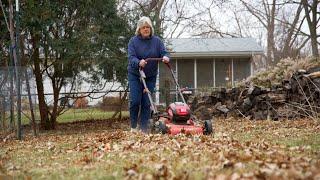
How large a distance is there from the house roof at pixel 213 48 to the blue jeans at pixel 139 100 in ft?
60.1

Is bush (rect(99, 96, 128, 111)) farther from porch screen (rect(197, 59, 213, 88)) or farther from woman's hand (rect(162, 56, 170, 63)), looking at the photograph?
porch screen (rect(197, 59, 213, 88))

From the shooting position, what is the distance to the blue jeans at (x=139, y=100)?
960 centimetres

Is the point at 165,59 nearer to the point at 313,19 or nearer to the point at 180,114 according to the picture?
the point at 180,114

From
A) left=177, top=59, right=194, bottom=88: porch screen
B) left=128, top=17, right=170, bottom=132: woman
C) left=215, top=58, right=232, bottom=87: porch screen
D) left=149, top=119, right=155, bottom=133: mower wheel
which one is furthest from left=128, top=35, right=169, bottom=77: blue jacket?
left=215, top=58, right=232, bottom=87: porch screen

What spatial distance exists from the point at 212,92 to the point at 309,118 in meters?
4.85

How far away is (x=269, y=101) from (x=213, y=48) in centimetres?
1422

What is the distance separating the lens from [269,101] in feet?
49.4

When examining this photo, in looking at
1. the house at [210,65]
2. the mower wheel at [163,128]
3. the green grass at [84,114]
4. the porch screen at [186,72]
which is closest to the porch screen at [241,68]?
the house at [210,65]

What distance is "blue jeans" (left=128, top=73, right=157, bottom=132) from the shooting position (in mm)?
9602

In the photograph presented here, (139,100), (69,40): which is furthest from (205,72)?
(139,100)

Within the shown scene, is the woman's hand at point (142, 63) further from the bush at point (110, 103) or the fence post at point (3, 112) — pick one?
the bush at point (110, 103)

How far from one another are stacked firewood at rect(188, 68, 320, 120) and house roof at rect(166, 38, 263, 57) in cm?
1095

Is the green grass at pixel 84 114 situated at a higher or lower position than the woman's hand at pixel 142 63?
lower

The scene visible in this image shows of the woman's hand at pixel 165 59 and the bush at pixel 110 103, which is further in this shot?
the bush at pixel 110 103
